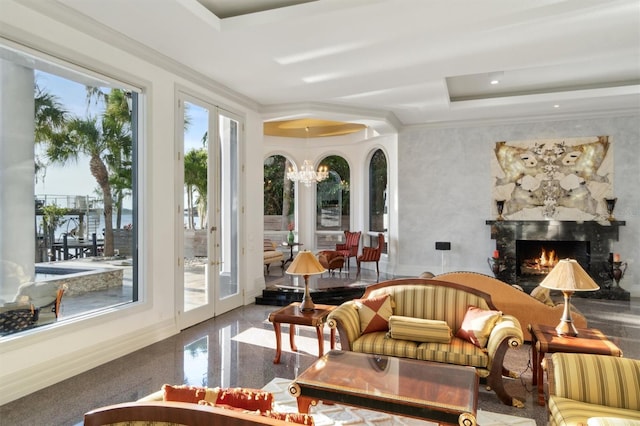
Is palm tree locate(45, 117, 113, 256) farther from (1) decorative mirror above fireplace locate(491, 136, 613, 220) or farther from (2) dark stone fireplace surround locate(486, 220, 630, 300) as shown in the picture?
(1) decorative mirror above fireplace locate(491, 136, 613, 220)

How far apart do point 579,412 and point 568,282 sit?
53.3 inches

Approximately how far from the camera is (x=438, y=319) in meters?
3.72

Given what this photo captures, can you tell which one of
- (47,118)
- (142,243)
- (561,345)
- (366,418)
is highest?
(47,118)

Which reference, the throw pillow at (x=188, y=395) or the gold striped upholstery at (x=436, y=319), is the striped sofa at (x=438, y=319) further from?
the throw pillow at (x=188, y=395)

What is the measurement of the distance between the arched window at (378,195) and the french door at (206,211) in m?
4.22

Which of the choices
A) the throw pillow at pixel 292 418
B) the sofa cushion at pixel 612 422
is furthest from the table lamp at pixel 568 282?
the throw pillow at pixel 292 418

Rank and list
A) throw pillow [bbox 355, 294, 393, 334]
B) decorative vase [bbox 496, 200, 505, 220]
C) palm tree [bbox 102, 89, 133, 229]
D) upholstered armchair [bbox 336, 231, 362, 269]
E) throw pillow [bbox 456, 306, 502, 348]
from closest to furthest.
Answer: throw pillow [bbox 456, 306, 502, 348]
throw pillow [bbox 355, 294, 393, 334]
palm tree [bbox 102, 89, 133, 229]
decorative vase [bbox 496, 200, 505, 220]
upholstered armchair [bbox 336, 231, 362, 269]

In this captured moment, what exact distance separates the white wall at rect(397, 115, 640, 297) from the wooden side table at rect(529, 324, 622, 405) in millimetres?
4872

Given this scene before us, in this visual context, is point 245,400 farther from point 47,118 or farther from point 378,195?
point 378,195

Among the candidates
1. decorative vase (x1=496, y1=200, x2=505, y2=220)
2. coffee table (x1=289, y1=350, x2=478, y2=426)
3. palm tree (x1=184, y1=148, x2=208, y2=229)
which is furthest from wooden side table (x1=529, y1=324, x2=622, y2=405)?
decorative vase (x1=496, y1=200, x2=505, y2=220)

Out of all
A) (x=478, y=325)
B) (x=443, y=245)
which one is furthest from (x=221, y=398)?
(x=443, y=245)

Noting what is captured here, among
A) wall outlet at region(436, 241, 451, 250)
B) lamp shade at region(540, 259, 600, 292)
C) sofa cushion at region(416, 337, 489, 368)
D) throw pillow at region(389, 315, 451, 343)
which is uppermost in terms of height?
lamp shade at region(540, 259, 600, 292)

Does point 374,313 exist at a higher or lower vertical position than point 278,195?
lower

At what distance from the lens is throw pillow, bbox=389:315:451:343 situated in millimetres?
3332
